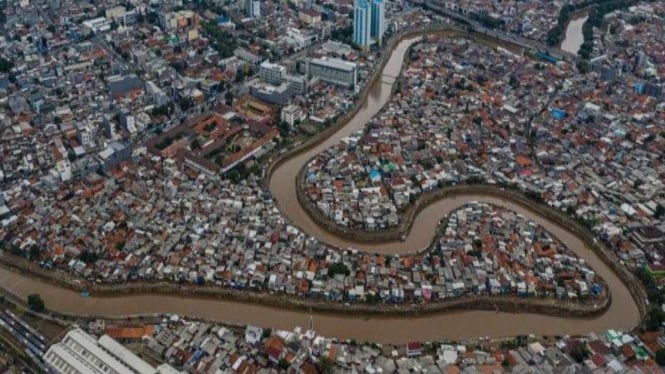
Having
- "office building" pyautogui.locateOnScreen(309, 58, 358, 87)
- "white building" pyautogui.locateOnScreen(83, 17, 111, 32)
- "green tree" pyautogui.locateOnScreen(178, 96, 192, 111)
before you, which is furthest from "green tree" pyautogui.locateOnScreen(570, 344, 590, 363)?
"white building" pyautogui.locateOnScreen(83, 17, 111, 32)

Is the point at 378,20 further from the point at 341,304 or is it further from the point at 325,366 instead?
the point at 325,366

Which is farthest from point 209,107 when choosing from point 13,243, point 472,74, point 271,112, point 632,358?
point 632,358

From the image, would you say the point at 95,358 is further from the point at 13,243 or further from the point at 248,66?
the point at 248,66

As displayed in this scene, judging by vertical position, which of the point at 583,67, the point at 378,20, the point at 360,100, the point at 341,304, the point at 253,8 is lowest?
the point at 341,304

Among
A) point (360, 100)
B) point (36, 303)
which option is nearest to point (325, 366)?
point (36, 303)

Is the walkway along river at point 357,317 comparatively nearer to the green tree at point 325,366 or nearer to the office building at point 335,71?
the green tree at point 325,366

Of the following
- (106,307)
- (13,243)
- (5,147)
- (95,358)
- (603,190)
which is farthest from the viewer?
(5,147)
